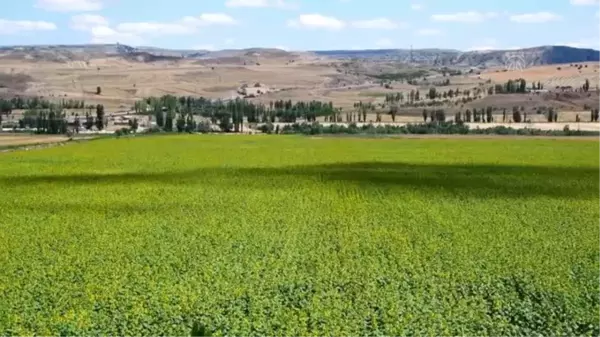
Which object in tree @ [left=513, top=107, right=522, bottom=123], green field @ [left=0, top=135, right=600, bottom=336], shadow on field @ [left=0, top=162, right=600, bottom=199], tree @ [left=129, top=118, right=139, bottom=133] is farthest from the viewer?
tree @ [left=513, top=107, right=522, bottom=123]

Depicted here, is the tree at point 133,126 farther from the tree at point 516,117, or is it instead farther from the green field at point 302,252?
the green field at point 302,252

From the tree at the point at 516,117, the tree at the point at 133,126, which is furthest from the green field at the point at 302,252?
the tree at the point at 516,117

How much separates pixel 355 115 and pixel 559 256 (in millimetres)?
156966

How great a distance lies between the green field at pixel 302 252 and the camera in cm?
2400

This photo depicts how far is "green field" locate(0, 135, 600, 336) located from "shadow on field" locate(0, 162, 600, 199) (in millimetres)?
175

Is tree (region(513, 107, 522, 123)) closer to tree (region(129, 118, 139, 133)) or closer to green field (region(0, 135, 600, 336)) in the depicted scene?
tree (region(129, 118, 139, 133))

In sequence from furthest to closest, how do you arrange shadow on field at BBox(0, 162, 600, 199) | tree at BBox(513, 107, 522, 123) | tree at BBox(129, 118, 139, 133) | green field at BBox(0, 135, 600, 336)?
tree at BBox(513, 107, 522, 123)
tree at BBox(129, 118, 139, 133)
shadow on field at BBox(0, 162, 600, 199)
green field at BBox(0, 135, 600, 336)

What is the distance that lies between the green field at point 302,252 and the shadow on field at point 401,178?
175mm

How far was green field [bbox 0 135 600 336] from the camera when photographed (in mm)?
24000

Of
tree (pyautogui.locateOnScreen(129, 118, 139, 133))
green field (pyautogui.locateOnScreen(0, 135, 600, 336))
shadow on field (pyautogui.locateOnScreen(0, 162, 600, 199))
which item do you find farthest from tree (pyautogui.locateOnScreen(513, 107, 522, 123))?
green field (pyautogui.locateOnScreen(0, 135, 600, 336))

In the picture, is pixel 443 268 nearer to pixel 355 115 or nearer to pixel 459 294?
pixel 459 294

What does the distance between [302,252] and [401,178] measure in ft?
98.2

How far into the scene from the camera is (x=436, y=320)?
23656mm

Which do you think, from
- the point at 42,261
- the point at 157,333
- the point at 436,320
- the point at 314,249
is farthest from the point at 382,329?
the point at 42,261
